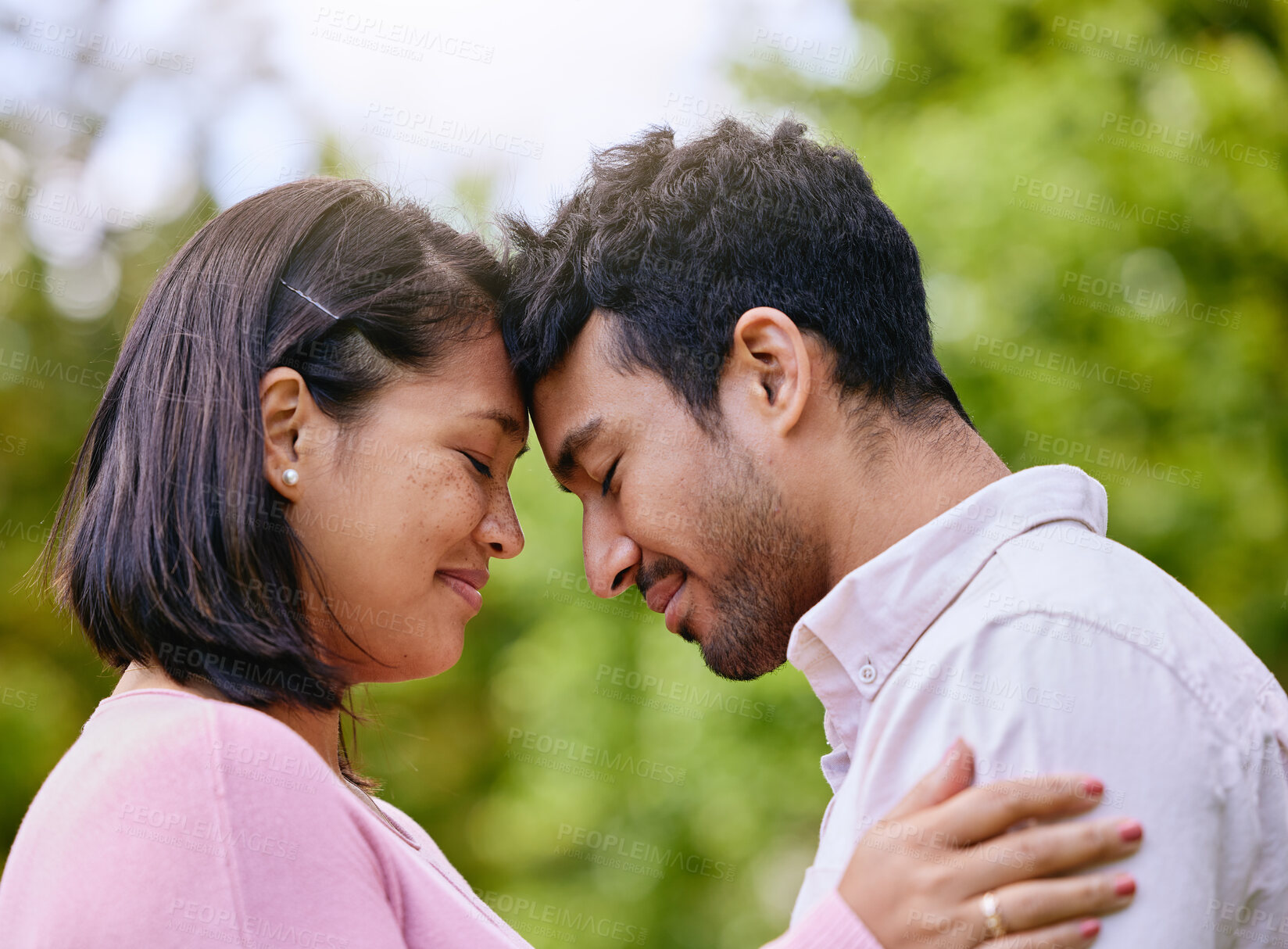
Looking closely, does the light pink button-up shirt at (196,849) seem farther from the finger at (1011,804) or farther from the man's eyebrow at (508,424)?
the man's eyebrow at (508,424)

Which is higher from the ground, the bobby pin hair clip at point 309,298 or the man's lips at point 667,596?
the bobby pin hair clip at point 309,298

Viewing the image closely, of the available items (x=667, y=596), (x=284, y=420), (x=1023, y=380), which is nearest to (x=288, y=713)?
(x=284, y=420)

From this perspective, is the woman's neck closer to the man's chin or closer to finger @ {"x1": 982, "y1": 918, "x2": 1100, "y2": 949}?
the man's chin

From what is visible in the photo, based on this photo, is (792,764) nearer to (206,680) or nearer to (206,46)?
(206,680)

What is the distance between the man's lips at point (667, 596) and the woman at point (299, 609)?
341mm

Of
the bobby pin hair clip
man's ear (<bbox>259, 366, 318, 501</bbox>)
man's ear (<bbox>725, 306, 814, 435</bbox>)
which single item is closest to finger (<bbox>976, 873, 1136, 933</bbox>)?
man's ear (<bbox>725, 306, 814, 435</bbox>)

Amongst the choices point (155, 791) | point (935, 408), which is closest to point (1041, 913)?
point (935, 408)

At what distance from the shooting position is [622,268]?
2330mm

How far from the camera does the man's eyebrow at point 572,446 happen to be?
2.27 m

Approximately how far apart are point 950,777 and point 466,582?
108 cm

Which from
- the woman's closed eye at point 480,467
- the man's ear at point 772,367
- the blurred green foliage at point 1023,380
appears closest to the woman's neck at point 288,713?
the woman's closed eye at point 480,467

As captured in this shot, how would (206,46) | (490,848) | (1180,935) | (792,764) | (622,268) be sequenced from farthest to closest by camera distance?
(206,46), (490,848), (792,764), (622,268), (1180,935)

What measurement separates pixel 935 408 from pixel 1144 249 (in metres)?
3.73

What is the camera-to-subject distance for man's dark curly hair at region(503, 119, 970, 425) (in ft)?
7.22
